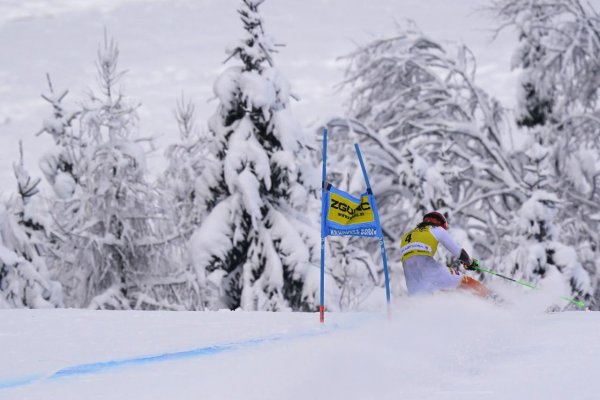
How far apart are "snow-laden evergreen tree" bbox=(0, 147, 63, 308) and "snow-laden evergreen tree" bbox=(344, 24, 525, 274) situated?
29.2ft

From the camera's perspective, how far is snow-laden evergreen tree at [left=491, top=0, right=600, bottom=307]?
2406 cm

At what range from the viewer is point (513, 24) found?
2531 cm

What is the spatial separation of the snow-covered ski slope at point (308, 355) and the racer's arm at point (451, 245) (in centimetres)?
50

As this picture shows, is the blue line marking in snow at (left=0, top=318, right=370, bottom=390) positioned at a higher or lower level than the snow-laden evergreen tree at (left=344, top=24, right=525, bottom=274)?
lower

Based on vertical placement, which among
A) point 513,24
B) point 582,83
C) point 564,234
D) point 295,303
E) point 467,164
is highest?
point 513,24

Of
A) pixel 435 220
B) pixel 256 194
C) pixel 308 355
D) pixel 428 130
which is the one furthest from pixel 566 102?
pixel 308 355

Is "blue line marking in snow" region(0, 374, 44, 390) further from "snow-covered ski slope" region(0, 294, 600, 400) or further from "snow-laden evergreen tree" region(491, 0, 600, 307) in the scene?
"snow-laden evergreen tree" region(491, 0, 600, 307)

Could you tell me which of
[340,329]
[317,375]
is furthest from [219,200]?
[317,375]

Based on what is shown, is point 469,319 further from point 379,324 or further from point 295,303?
point 295,303

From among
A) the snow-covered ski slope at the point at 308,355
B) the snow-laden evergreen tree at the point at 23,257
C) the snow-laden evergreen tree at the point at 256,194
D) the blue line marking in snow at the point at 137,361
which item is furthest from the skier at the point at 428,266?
the snow-laden evergreen tree at the point at 23,257

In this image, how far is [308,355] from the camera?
7.27 meters

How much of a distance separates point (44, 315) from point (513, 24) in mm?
17769

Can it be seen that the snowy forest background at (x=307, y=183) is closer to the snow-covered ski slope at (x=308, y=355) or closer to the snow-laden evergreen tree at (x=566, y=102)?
the snow-laden evergreen tree at (x=566, y=102)

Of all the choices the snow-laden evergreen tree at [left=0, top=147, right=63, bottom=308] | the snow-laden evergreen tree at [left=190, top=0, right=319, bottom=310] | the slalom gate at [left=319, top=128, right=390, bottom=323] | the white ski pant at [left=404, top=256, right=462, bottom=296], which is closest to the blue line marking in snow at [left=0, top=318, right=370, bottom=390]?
the slalom gate at [left=319, top=128, right=390, bottom=323]
